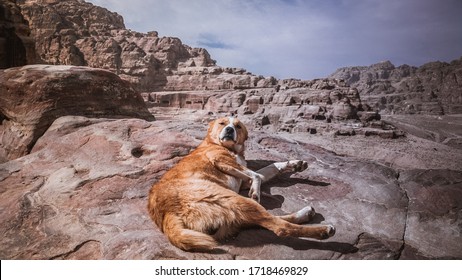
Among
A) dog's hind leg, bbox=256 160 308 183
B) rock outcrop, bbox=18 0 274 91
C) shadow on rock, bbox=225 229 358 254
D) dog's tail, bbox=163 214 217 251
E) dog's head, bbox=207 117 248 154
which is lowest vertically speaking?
shadow on rock, bbox=225 229 358 254

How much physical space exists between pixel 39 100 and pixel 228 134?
12.5 ft

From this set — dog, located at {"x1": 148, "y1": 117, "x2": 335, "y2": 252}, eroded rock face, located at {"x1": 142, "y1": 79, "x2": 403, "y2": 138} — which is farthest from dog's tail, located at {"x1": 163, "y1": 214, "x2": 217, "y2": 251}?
eroded rock face, located at {"x1": 142, "y1": 79, "x2": 403, "y2": 138}

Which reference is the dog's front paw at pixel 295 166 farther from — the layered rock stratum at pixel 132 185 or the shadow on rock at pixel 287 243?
Answer: the shadow on rock at pixel 287 243

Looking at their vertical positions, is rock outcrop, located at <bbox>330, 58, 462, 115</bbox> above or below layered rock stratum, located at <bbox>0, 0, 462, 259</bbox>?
above

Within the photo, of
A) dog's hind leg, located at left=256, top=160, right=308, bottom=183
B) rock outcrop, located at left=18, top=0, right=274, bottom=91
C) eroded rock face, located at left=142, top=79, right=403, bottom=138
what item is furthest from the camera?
rock outcrop, located at left=18, top=0, right=274, bottom=91

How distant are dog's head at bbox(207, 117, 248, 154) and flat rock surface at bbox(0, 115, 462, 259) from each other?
602 mm

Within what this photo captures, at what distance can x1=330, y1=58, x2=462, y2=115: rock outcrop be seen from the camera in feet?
95.8

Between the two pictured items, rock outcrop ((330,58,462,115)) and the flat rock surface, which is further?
rock outcrop ((330,58,462,115))

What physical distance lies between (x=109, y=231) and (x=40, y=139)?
119 inches

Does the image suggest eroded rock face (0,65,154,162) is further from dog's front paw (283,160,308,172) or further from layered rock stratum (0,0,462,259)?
dog's front paw (283,160,308,172)

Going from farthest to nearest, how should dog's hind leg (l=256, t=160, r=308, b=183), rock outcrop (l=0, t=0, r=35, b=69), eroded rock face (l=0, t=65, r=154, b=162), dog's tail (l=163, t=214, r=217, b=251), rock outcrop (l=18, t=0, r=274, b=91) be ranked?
rock outcrop (l=18, t=0, r=274, b=91) < rock outcrop (l=0, t=0, r=35, b=69) < eroded rock face (l=0, t=65, r=154, b=162) < dog's hind leg (l=256, t=160, r=308, b=183) < dog's tail (l=163, t=214, r=217, b=251)

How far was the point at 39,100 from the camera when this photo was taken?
4496 mm

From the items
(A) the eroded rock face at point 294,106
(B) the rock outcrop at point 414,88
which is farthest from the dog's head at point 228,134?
(A) the eroded rock face at point 294,106

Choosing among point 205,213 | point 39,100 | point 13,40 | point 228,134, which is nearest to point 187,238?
point 205,213
